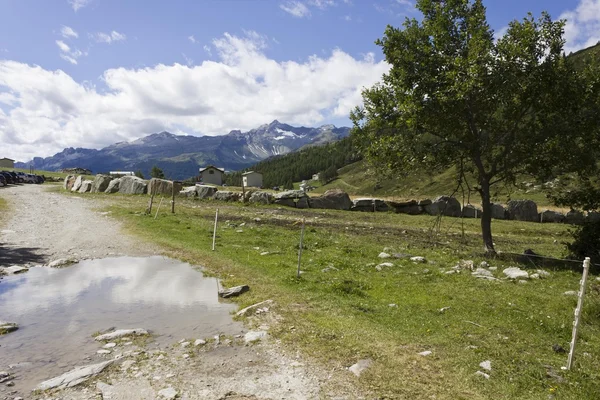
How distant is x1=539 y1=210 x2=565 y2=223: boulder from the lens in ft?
156

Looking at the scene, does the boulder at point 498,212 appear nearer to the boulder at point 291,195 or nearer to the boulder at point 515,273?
the boulder at point 291,195

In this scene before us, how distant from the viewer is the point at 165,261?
19.7 metres

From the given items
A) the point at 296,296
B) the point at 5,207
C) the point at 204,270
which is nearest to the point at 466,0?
the point at 296,296

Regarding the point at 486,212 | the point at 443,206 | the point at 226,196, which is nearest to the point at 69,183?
the point at 226,196

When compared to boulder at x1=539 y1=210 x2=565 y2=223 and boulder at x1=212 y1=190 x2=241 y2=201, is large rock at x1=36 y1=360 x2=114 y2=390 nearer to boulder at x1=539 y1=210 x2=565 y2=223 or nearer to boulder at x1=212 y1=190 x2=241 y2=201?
boulder at x1=212 y1=190 x2=241 y2=201

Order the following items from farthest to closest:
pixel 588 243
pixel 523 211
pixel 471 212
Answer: pixel 471 212
pixel 523 211
pixel 588 243

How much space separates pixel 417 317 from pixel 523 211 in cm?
4495

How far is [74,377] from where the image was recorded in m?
7.94

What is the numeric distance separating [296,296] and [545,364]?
752 centimetres

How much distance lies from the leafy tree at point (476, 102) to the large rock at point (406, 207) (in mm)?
30074

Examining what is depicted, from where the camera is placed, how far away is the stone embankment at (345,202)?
48.9 m

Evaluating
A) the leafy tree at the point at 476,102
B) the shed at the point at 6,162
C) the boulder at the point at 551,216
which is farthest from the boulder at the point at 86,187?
the shed at the point at 6,162

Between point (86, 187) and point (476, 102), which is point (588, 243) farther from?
point (86, 187)

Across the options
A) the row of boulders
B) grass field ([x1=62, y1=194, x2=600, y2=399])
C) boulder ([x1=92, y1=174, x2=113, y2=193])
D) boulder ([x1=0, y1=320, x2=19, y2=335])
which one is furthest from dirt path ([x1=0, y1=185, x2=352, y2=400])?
boulder ([x1=92, y1=174, x2=113, y2=193])
